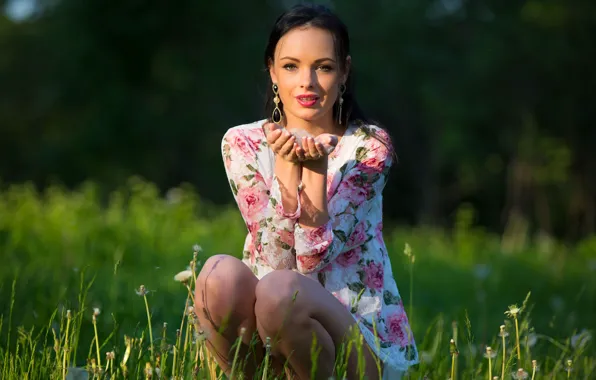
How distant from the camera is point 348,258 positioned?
2596mm

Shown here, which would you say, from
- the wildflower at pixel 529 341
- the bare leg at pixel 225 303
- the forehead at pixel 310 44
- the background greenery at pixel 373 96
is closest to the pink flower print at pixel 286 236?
the bare leg at pixel 225 303

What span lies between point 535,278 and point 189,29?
2004cm

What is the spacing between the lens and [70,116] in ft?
88.9

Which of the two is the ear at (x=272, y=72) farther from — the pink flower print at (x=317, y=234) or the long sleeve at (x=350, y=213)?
the pink flower print at (x=317, y=234)

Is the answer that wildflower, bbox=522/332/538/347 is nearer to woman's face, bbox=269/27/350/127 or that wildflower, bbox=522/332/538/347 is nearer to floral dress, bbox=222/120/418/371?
floral dress, bbox=222/120/418/371

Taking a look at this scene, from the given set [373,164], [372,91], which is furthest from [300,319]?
[372,91]

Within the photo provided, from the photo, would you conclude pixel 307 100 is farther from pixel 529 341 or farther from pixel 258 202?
pixel 529 341

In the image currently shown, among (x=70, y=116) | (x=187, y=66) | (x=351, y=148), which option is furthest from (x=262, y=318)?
(x=70, y=116)

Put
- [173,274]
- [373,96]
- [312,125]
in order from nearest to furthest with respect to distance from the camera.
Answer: [312,125] → [173,274] → [373,96]

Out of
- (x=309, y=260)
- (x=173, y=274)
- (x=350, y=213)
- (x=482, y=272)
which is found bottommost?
(x=482, y=272)

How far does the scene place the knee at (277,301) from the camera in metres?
2.28

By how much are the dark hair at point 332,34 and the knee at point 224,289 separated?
617mm

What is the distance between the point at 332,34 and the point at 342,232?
591mm

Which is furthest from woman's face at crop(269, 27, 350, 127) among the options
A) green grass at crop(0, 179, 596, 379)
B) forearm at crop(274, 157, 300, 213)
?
green grass at crop(0, 179, 596, 379)
